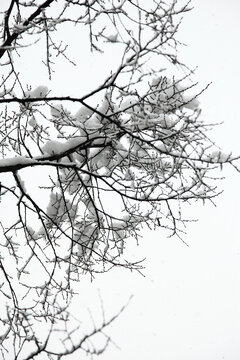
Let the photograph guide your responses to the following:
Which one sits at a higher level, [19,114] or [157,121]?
[19,114]

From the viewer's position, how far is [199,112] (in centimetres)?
297

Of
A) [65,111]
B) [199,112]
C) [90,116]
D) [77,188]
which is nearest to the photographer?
[199,112]

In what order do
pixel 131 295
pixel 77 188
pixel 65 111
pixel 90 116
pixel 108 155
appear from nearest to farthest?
pixel 131 295, pixel 90 116, pixel 65 111, pixel 108 155, pixel 77 188

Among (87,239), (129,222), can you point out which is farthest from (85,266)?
(129,222)

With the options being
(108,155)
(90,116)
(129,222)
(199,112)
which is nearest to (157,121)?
(199,112)

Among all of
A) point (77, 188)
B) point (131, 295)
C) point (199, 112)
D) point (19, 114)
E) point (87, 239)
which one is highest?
point (19, 114)

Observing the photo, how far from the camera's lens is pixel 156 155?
3840 millimetres

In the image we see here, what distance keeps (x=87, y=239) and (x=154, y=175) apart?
3.70ft

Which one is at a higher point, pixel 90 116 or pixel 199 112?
pixel 90 116

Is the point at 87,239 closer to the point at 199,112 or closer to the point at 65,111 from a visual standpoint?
the point at 65,111

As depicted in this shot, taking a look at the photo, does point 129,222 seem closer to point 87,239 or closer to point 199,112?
point 87,239

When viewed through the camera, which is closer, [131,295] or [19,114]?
[131,295]

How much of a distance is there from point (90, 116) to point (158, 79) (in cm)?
61

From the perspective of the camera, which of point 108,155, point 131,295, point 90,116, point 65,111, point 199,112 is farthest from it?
point 108,155
